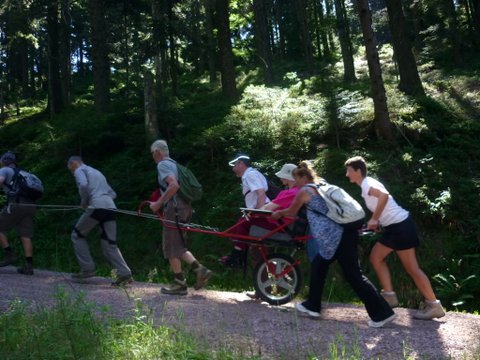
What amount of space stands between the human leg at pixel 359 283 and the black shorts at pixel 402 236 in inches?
23.0

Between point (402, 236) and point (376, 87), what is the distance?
7397 mm

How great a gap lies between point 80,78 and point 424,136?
51.0 metres

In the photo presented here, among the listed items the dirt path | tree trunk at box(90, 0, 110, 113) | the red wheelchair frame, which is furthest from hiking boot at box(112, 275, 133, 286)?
tree trunk at box(90, 0, 110, 113)

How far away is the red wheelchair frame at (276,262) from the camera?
714 cm

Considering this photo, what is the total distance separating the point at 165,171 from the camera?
768cm

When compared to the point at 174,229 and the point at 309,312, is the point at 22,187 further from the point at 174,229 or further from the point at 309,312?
the point at 309,312

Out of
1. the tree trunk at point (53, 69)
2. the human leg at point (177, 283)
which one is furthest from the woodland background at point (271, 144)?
the tree trunk at point (53, 69)

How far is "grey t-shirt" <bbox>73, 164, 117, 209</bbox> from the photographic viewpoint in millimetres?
8555

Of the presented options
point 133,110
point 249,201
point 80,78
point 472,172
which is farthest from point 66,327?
point 80,78

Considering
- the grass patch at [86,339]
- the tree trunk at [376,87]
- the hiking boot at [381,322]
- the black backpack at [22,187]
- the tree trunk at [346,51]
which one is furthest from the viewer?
the tree trunk at [346,51]

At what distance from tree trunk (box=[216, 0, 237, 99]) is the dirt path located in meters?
13.1

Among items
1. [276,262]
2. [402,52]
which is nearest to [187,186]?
[276,262]

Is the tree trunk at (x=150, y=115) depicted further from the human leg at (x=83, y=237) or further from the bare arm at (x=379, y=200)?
the bare arm at (x=379, y=200)

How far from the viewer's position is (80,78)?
57.9 m
